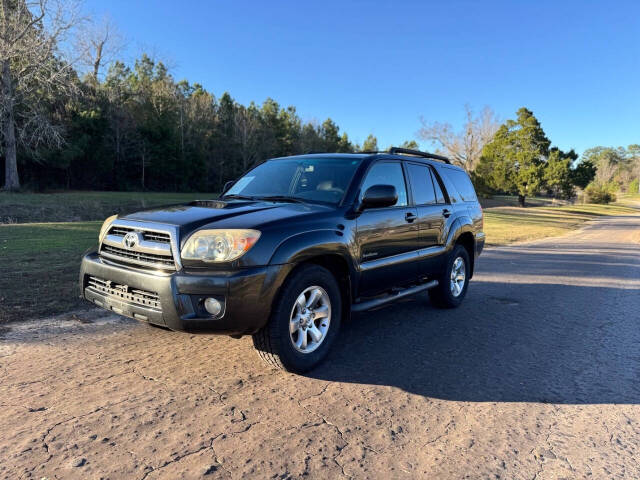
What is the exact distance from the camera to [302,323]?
3807 mm

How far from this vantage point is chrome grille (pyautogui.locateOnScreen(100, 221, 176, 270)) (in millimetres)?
3468

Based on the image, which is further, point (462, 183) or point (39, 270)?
point (39, 270)

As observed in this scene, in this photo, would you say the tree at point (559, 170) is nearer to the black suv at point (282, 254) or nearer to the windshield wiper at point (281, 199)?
the black suv at point (282, 254)

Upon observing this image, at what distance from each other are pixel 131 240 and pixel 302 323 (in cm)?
157

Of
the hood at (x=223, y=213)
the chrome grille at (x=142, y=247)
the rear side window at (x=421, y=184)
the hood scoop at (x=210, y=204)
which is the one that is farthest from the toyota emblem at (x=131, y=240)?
the rear side window at (x=421, y=184)

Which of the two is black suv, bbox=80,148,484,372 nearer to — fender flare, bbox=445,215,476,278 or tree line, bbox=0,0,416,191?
fender flare, bbox=445,215,476,278

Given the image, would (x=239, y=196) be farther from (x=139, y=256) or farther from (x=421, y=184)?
(x=421, y=184)

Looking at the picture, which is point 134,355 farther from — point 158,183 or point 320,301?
point 158,183

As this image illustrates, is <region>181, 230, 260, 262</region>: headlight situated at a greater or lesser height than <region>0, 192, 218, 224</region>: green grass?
greater

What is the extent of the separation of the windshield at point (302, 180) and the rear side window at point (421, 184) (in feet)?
3.20

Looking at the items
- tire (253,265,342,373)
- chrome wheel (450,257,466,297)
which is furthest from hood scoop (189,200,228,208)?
chrome wheel (450,257,466,297)

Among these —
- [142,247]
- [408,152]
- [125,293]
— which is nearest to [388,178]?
[408,152]

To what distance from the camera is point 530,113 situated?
1735 inches

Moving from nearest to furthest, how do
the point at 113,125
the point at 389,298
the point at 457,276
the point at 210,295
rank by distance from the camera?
the point at 210,295 → the point at 389,298 → the point at 457,276 → the point at 113,125
